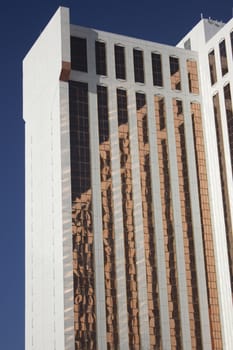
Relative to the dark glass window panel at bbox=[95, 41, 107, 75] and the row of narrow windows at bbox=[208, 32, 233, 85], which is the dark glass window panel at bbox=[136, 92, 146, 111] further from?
the row of narrow windows at bbox=[208, 32, 233, 85]

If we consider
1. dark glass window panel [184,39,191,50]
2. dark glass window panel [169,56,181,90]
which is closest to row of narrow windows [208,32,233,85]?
dark glass window panel [169,56,181,90]

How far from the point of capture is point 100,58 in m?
93.5

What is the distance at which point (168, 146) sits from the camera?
305ft

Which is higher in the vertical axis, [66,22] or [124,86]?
[66,22]

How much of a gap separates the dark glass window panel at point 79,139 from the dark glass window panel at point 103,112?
1791 millimetres

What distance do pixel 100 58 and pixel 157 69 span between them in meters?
8.19

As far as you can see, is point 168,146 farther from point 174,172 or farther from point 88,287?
point 88,287

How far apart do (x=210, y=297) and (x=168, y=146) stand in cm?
1944

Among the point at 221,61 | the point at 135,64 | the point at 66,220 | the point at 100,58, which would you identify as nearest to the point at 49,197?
the point at 66,220

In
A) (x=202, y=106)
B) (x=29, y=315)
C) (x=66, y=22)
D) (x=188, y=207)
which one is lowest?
(x=29, y=315)

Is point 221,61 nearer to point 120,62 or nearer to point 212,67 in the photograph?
point 212,67

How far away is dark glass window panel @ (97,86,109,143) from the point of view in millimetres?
89625

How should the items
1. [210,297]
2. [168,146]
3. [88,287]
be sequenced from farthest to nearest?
1. [168,146]
2. [210,297]
3. [88,287]

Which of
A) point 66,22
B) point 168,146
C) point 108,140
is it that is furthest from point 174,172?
point 66,22
